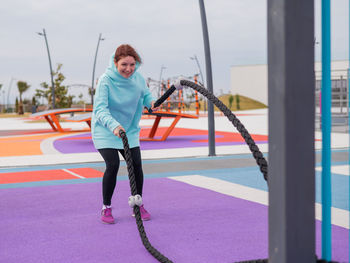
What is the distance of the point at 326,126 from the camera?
1.47m

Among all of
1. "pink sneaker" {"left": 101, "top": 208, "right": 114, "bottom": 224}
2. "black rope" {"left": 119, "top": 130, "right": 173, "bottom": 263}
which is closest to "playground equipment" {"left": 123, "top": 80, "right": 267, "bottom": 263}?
"black rope" {"left": 119, "top": 130, "right": 173, "bottom": 263}

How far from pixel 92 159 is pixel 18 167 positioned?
147 cm

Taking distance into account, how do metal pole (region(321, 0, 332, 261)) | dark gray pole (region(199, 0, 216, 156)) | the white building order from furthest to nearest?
the white building < dark gray pole (region(199, 0, 216, 156)) < metal pole (region(321, 0, 332, 261))

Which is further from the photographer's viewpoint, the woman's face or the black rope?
the woman's face

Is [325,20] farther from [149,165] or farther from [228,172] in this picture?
[149,165]

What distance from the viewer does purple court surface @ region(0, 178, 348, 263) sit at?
121 inches

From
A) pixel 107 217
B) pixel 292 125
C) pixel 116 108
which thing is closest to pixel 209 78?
pixel 116 108

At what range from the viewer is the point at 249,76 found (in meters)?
72.9

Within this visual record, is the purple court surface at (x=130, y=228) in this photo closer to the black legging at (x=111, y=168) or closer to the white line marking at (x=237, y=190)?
the white line marking at (x=237, y=190)

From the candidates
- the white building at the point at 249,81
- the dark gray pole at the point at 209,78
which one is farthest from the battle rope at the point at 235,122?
the white building at the point at 249,81

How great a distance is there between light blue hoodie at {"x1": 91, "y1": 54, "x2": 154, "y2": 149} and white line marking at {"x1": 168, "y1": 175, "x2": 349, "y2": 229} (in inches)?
68.0

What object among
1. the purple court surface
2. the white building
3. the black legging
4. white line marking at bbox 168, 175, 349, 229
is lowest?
white line marking at bbox 168, 175, 349, 229

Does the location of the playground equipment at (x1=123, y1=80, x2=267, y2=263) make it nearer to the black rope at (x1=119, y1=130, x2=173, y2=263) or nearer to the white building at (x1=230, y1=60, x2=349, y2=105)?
the black rope at (x1=119, y1=130, x2=173, y2=263)

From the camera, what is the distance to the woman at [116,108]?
3.77 m
